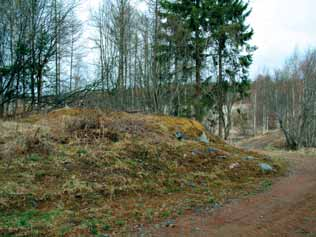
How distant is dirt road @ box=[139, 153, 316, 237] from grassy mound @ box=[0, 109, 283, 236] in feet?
1.38

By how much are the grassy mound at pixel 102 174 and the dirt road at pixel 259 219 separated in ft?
1.38

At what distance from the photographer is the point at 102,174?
18.7ft

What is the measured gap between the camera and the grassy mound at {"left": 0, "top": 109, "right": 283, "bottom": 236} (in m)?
4.14

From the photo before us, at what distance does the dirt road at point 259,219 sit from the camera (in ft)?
12.1

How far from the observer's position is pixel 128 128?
27.0 ft

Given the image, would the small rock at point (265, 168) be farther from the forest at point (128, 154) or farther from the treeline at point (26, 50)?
the treeline at point (26, 50)

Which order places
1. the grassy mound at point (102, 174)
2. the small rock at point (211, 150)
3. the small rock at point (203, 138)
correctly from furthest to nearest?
the small rock at point (203, 138) < the small rock at point (211, 150) < the grassy mound at point (102, 174)

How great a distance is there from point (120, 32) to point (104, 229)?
12892 millimetres

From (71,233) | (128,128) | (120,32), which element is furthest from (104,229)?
(120,32)

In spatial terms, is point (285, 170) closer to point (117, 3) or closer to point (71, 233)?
point (71, 233)

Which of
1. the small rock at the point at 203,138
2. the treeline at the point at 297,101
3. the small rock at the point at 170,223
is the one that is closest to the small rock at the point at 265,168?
the small rock at the point at 203,138

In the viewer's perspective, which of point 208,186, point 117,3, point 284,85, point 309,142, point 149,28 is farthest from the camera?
point 284,85

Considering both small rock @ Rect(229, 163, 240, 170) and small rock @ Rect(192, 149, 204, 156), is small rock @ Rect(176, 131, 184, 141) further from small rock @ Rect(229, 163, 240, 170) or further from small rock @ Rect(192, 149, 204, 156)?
small rock @ Rect(229, 163, 240, 170)

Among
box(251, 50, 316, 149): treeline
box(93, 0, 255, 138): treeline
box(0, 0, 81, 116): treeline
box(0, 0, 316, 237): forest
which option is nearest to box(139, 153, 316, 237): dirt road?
box(0, 0, 316, 237): forest
